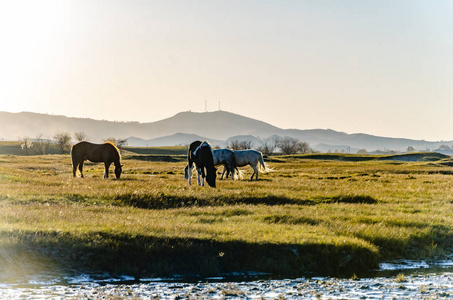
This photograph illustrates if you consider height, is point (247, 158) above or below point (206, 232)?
above

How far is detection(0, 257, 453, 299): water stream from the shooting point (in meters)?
10.8

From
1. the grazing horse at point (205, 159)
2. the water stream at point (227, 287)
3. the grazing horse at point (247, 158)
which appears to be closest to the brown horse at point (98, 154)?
the grazing horse at point (247, 158)

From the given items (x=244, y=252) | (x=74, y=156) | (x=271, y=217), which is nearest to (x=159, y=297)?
(x=244, y=252)

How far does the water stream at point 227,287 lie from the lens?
10.8 meters

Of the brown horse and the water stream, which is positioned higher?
the brown horse

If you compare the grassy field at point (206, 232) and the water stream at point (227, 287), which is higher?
the grassy field at point (206, 232)

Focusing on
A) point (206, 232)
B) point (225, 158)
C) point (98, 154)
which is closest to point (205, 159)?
point (225, 158)

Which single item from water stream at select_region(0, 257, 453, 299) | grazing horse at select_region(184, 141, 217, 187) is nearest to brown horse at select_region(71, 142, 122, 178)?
grazing horse at select_region(184, 141, 217, 187)

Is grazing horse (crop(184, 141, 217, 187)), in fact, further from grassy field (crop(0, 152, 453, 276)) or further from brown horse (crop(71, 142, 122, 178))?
brown horse (crop(71, 142, 122, 178))

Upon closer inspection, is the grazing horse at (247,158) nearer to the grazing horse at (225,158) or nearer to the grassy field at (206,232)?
the grazing horse at (225,158)

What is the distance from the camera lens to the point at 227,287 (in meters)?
11.5

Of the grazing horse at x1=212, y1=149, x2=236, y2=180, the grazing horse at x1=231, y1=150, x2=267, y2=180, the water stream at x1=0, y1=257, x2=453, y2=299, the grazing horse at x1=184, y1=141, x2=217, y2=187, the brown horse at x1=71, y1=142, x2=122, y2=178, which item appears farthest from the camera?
the grazing horse at x1=231, y1=150, x2=267, y2=180

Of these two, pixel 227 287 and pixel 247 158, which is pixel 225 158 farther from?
pixel 227 287

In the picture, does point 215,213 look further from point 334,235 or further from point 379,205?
point 379,205
